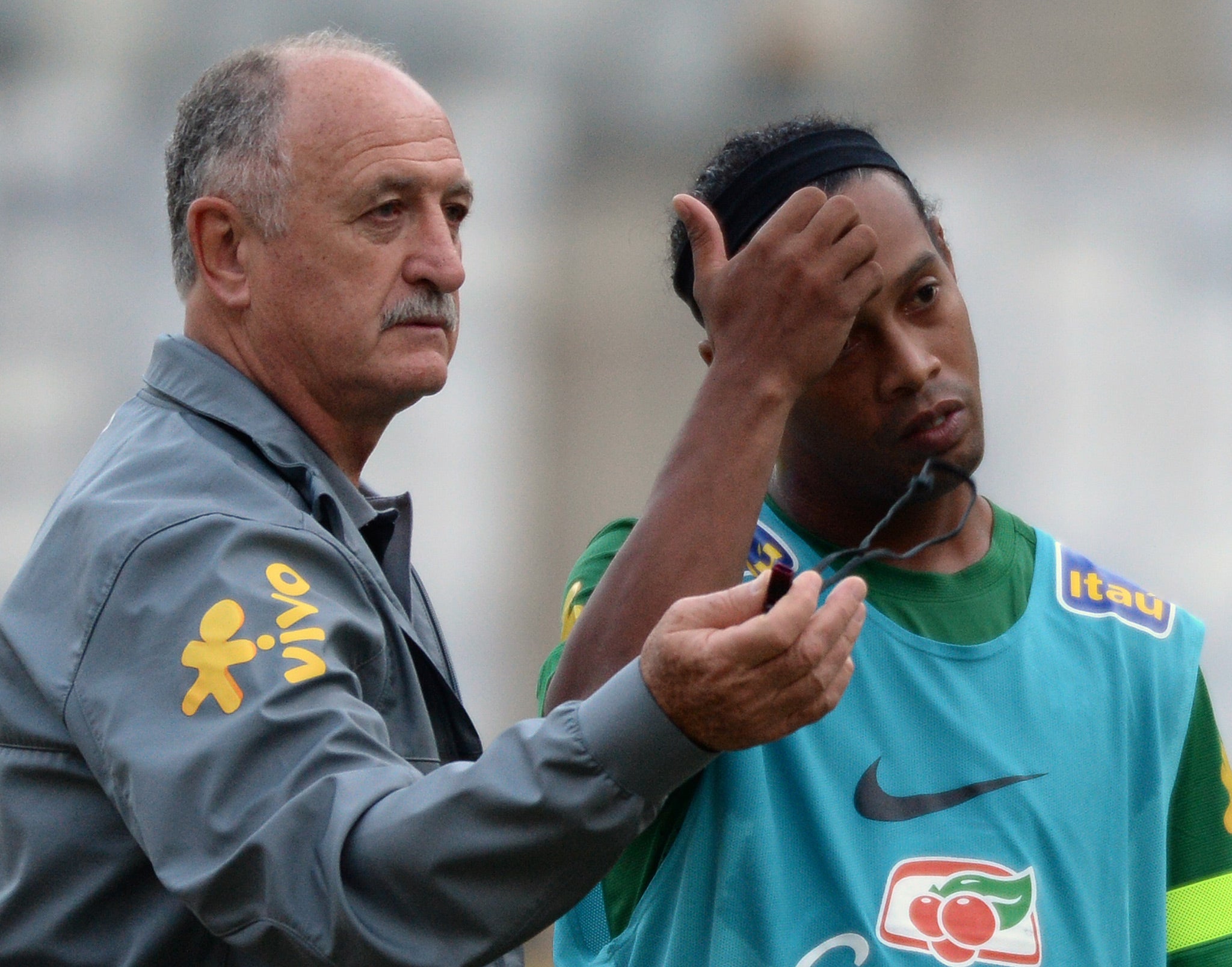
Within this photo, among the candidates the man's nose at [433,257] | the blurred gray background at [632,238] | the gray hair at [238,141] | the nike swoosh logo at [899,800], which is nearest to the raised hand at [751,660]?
the nike swoosh logo at [899,800]

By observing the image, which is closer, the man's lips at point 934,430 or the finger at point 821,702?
the finger at point 821,702

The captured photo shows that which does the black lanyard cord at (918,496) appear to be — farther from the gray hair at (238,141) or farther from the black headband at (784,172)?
the gray hair at (238,141)

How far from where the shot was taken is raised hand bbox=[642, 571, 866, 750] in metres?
1.36

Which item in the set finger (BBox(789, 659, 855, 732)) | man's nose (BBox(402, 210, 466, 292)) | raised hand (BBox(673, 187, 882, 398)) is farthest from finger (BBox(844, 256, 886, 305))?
finger (BBox(789, 659, 855, 732))

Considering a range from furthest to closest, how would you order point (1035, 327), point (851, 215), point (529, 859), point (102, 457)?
1. point (1035, 327)
2. point (851, 215)
3. point (102, 457)
4. point (529, 859)

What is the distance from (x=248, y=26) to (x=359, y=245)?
3.99m

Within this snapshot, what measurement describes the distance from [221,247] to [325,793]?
834 millimetres

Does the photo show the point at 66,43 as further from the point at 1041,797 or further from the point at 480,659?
the point at 1041,797

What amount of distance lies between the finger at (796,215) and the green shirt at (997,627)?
1.26 feet

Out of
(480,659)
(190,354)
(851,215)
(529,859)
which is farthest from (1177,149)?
(529,859)

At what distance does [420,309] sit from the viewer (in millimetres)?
1951

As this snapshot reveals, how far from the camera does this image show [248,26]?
5.59 m

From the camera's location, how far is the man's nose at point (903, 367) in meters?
1.97

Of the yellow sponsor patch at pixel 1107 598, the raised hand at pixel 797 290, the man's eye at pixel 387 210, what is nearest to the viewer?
the raised hand at pixel 797 290
